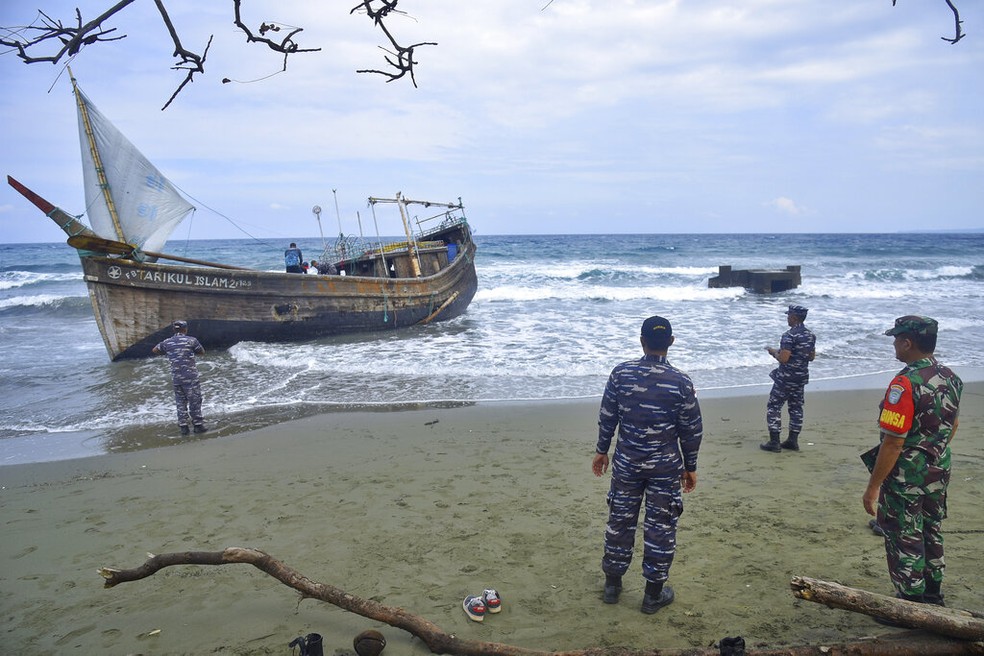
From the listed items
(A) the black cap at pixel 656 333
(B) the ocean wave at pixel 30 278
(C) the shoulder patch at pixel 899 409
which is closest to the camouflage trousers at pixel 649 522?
(A) the black cap at pixel 656 333

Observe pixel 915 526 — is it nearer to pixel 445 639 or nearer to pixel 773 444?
pixel 445 639

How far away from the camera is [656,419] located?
339 cm

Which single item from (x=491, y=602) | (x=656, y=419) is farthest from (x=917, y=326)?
(x=491, y=602)

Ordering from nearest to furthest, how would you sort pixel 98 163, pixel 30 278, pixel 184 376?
pixel 184 376 → pixel 98 163 → pixel 30 278

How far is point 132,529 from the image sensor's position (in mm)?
4973

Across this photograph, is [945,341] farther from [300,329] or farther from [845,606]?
[300,329]

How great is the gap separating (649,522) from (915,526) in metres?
1.32

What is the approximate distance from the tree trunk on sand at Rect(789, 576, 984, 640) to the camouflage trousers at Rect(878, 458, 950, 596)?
377 mm

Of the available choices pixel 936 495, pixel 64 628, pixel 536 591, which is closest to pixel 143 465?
pixel 64 628

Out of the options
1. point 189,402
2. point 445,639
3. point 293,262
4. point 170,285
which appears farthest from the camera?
point 293,262

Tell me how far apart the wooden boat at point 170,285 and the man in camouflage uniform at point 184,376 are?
396cm

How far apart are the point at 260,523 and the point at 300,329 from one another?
→ 1011 centimetres

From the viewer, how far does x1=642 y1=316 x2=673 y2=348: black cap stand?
3420 mm

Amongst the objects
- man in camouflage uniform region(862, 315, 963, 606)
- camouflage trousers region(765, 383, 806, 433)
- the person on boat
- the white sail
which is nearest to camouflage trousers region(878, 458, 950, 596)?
man in camouflage uniform region(862, 315, 963, 606)
